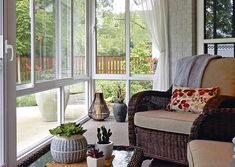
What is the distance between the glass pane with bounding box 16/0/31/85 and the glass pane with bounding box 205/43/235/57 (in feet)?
7.51

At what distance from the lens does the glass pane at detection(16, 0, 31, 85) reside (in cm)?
288

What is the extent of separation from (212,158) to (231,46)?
8.78ft

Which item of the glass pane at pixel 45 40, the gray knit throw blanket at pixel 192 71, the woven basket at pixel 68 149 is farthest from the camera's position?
the glass pane at pixel 45 40

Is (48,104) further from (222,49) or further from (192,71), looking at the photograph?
(222,49)

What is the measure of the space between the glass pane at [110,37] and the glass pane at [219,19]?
4.59 ft

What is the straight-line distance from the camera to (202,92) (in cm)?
300

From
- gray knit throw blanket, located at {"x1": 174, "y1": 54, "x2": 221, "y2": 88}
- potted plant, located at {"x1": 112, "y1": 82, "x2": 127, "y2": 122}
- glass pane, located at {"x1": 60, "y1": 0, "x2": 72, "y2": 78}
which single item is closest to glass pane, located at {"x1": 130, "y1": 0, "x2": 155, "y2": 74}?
potted plant, located at {"x1": 112, "y1": 82, "x2": 127, "y2": 122}

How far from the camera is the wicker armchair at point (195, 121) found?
6.83ft

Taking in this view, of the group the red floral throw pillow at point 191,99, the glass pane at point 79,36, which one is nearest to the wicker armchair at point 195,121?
the red floral throw pillow at point 191,99

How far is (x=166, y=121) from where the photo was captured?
2670 mm

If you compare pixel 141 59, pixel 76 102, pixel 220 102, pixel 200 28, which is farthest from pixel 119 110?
pixel 220 102

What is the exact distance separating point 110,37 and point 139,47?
0.52 meters

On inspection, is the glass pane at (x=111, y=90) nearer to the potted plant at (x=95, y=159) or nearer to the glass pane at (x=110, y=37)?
the glass pane at (x=110, y=37)

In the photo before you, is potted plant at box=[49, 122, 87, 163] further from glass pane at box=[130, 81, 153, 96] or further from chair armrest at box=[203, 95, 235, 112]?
glass pane at box=[130, 81, 153, 96]
